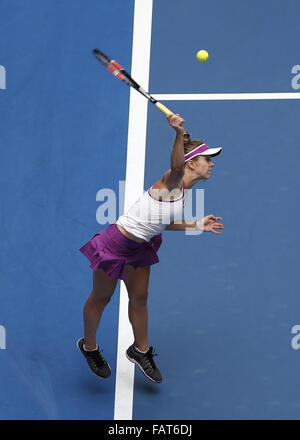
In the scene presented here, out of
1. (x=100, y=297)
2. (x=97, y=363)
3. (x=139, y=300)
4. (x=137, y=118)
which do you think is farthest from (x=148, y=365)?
(x=137, y=118)

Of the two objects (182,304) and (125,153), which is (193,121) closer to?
(125,153)

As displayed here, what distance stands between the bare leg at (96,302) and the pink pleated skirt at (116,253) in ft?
0.24

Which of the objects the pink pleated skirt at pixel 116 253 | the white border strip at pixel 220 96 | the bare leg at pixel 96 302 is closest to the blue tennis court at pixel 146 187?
the white border strip at pixel 220 96

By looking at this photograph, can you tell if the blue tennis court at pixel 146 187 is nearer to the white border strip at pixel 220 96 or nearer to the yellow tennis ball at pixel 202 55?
the white border strip at pixel 220 96

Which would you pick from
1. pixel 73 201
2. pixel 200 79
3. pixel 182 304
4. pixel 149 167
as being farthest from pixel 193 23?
pixel 182 304

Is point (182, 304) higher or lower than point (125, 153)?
lower

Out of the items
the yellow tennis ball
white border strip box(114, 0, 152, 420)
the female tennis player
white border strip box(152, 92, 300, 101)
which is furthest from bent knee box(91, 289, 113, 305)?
the yellow tennis ball

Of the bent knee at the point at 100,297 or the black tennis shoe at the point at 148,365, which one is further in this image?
the black tennis shoe at the point at 148,365

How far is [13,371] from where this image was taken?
6090 millimetres

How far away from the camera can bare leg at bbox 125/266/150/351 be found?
563 cm

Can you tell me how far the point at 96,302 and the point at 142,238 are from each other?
2.02ft

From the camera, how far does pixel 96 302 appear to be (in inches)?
225

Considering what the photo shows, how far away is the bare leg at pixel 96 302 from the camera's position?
558 cm

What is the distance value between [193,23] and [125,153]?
62.3 inches
